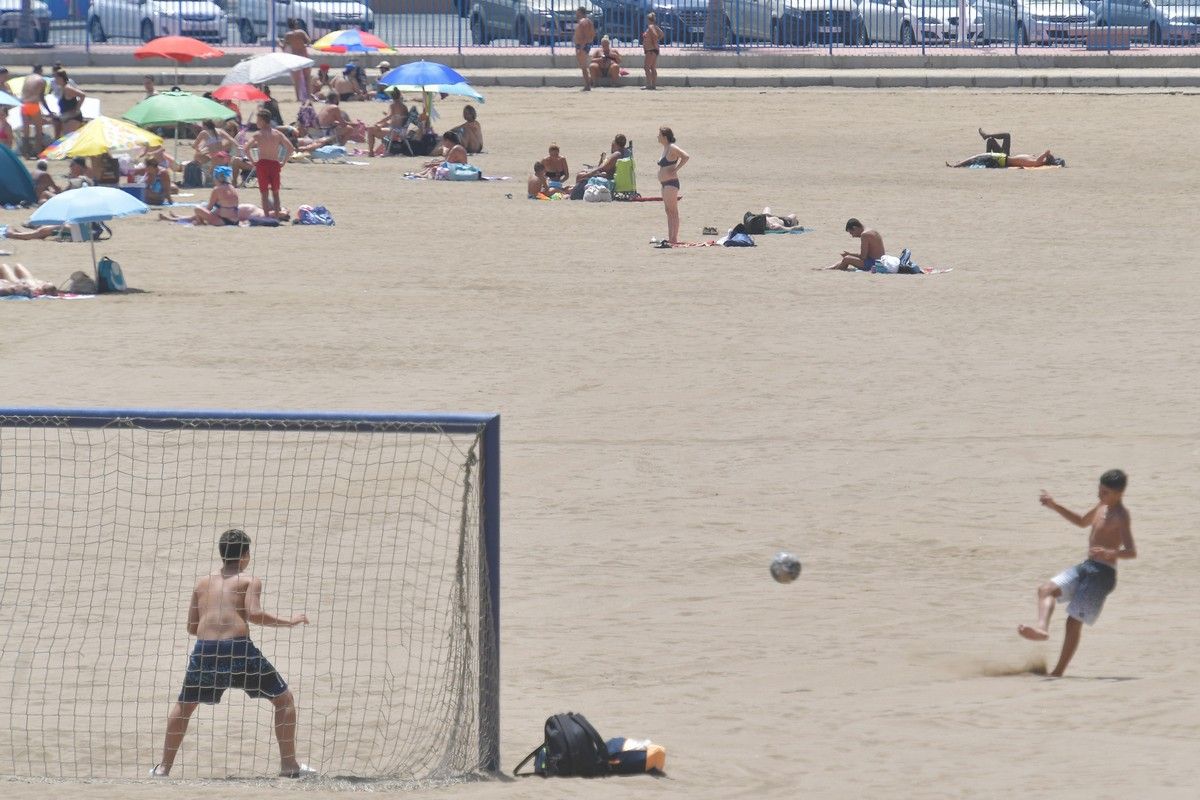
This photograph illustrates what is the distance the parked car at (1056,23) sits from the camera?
3928 centimetres

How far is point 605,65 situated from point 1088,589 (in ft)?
98.0

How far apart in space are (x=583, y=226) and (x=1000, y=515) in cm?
1326

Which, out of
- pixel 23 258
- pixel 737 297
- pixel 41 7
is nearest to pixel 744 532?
pixel 737 297

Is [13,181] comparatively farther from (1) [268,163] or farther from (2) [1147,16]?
(2) [1147,16]

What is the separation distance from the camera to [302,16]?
40.9 meters

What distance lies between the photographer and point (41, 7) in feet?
132

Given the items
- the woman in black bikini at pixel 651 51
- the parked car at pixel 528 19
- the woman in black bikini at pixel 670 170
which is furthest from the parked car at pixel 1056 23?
the woman in black bikini at pixel 670 170

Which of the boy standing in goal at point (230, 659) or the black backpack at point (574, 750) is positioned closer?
the black backpack at point (574, 750)

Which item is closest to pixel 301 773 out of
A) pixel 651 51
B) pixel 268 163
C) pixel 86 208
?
pixel 86 208

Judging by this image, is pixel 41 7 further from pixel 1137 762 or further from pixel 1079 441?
pixel 1137 762

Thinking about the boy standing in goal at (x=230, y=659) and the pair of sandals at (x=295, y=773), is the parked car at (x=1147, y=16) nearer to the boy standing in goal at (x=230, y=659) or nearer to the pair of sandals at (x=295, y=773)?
the boy standing in goal at (x=230, y=659)

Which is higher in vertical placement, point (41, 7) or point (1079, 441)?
point (41, 7)

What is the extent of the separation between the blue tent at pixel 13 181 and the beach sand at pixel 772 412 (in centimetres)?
178

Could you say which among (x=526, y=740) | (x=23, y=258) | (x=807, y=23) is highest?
(x=807, y=23)
